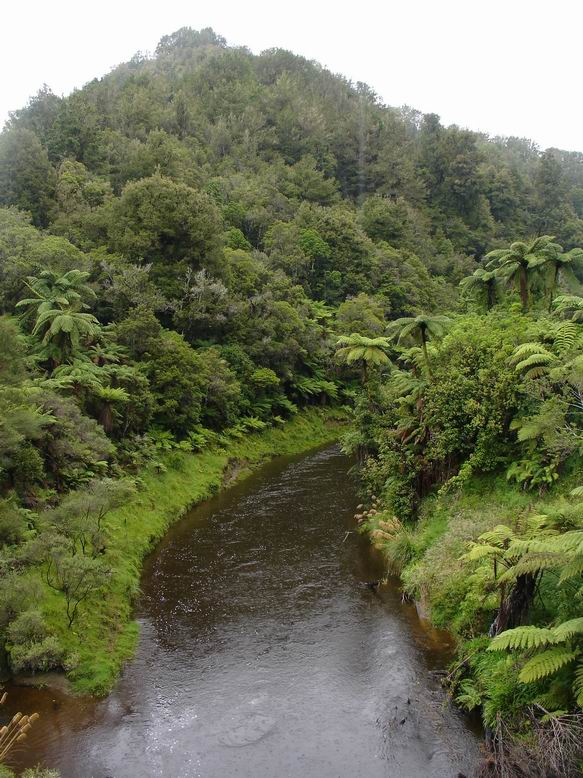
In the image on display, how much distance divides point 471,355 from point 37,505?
1473 cm

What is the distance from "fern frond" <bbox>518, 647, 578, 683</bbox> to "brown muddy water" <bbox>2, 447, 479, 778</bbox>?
229 cm

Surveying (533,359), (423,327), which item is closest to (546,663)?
(533,359)

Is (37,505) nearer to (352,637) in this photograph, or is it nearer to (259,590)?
(259,590)

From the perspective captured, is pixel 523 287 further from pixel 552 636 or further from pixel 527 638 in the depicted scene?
pixel 552 636

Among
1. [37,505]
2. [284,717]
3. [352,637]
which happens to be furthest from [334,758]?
[37,505]

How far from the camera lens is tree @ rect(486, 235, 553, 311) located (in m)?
25.2

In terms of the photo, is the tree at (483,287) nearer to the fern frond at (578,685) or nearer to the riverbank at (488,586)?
the riverbank at (488,586)

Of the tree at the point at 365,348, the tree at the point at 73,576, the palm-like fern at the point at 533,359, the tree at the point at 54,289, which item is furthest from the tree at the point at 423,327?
the tree at the point at 54,289

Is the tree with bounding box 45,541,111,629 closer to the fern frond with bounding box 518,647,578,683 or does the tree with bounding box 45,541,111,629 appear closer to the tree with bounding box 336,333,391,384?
the fern frond with bounding box 518,647,578,683

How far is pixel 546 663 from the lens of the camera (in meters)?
10.3

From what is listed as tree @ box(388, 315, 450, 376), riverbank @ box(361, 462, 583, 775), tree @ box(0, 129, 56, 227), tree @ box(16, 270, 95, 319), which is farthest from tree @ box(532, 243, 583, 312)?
tree @ box(0, 129, 56, 227)

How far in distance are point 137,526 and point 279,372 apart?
20.1 metres

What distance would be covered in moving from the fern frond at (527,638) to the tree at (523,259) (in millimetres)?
17519

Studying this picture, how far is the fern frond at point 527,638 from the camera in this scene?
404 inches
